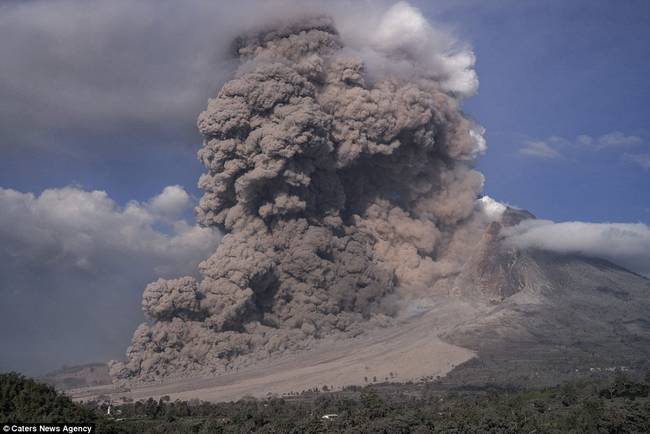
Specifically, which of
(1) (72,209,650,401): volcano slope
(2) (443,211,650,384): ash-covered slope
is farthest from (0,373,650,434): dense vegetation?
(2) (443,211,650,384): ash-covered slope

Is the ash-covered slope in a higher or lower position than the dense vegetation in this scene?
higher

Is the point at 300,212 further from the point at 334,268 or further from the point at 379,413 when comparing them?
the point at 379,413

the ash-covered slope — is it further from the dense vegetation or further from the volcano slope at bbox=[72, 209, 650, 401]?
the dense vegetation

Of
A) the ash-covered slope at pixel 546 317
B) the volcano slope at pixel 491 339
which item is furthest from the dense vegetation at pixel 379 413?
the ash-covered slope at pixel 546 317

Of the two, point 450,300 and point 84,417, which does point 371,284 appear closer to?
point 450,300

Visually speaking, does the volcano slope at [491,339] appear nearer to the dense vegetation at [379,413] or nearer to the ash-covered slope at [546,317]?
the ash-covered slope at [546,317]
